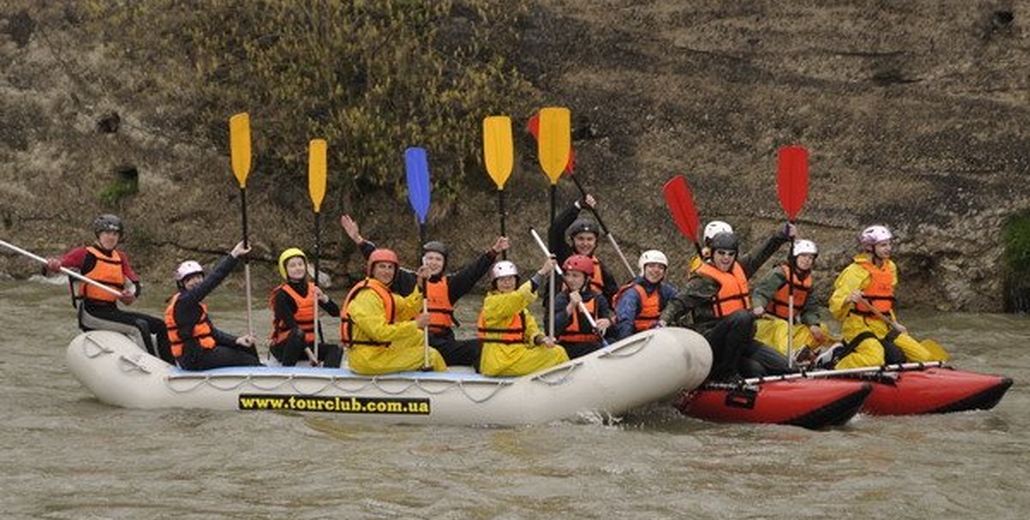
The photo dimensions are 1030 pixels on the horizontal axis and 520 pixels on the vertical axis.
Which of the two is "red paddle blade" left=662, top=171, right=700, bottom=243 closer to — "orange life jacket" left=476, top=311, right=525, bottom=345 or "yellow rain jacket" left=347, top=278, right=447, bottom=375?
"orange life jacket" left=476, top=311, right=525, bottom=345

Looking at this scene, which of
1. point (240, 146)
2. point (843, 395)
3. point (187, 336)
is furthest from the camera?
point (240, 146)

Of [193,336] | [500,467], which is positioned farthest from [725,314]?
[193,336]

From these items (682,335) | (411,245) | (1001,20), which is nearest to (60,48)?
(411,245)

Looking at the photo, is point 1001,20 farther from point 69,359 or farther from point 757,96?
point 69,359

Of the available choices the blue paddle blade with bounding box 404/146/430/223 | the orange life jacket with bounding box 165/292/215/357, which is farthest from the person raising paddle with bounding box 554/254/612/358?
the orange life jacket with bounding box 165/292/215/357

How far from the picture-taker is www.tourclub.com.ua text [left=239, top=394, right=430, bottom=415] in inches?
444

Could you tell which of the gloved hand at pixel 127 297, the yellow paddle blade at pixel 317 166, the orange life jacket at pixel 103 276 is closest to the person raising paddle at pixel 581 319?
the yellow paddle blade at pixel 317 166

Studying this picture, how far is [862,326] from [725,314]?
1.08 meters

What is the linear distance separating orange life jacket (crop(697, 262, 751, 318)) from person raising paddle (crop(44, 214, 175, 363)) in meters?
3.72

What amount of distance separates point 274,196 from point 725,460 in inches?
410

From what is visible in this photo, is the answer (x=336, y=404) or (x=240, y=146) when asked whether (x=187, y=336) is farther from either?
(x=240, y=146)

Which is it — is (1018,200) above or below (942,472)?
above

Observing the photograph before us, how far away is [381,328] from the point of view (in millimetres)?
11195

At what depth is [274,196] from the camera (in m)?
19.7
